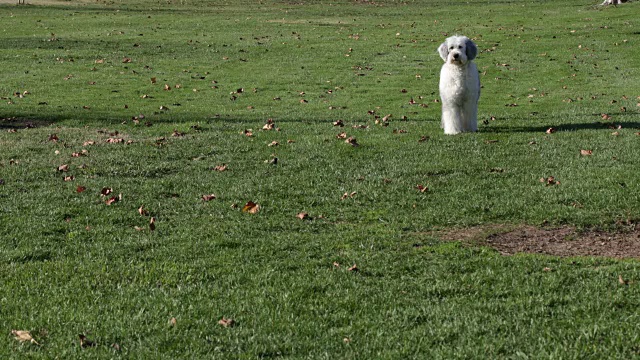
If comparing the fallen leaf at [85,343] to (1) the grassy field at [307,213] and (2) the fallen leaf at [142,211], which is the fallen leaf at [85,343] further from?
(2) the fallen leaf at [142,211]

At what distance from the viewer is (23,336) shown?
6055mm

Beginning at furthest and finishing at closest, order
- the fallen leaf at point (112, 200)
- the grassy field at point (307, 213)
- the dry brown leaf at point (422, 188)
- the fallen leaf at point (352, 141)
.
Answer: the fallen leaf at point (352, 141), the dry brown leaf at point (422, 188), the fallen leaf at point (112, 200), the grassy field at point (307, 213)

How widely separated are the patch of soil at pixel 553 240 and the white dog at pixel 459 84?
5755mm

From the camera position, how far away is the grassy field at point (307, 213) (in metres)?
6.17

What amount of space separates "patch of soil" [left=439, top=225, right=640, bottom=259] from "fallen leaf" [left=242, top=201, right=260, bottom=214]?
7.59ft

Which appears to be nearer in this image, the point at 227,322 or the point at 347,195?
the point at 227,322

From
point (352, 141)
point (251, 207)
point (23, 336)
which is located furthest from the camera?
point (352, 141)

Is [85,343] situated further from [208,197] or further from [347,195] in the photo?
[347,195]

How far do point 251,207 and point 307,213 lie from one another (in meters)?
0.73

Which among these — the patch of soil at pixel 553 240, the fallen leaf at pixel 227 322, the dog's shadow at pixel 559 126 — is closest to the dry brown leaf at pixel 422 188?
the patch of soil at pixel 553 240

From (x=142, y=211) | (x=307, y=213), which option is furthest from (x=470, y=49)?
(x=142, y=211)

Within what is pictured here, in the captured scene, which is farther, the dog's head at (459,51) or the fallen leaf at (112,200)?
the dog's head at (459,51)

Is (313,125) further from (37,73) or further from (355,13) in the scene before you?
(355,13)

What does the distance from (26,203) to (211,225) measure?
2650 millimetres
